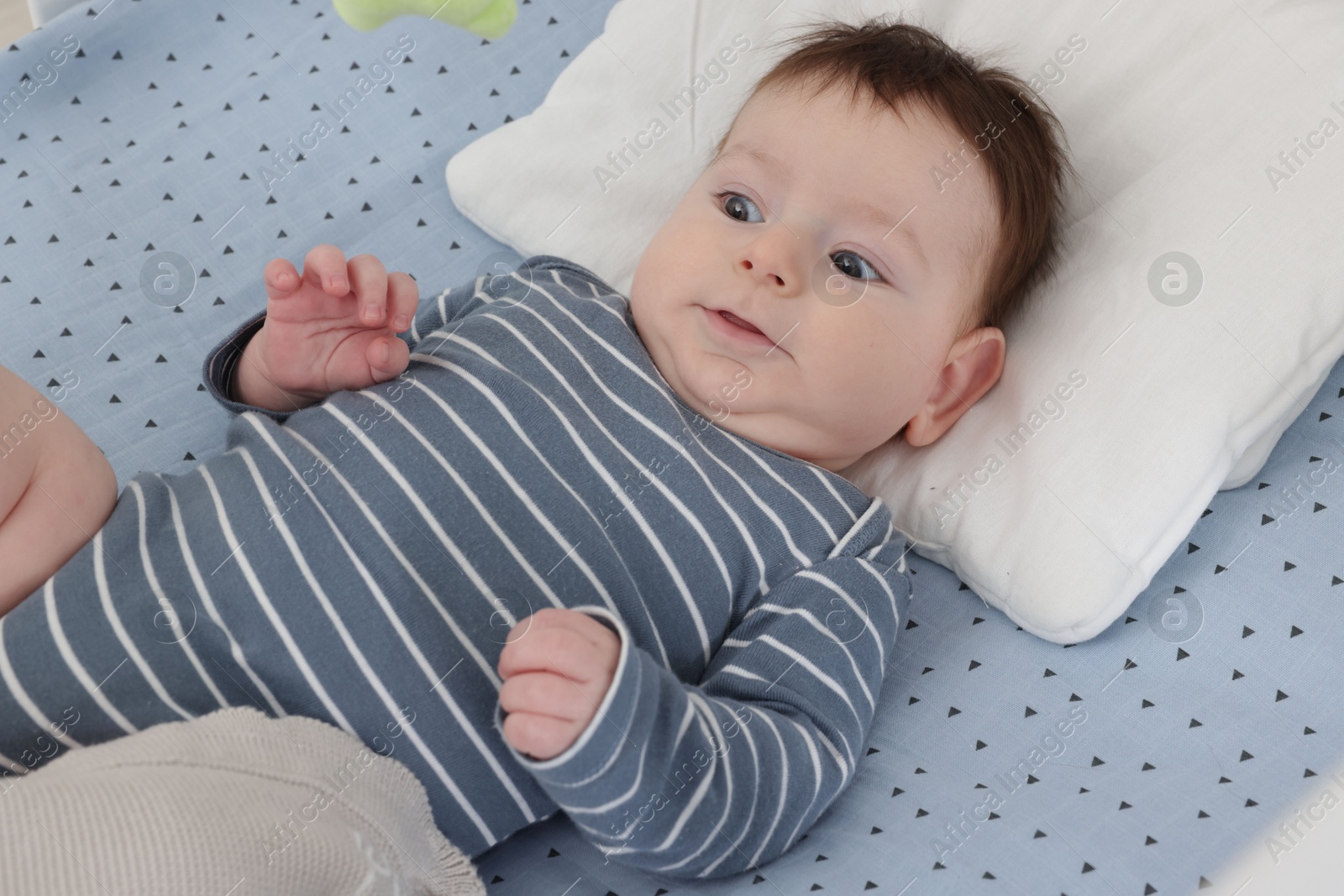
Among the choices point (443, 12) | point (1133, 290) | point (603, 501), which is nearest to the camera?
point (603, 501)

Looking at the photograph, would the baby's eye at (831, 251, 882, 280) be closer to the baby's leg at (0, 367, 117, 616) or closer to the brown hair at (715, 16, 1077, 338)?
the brown hair at (715, 16, 1077, 338)

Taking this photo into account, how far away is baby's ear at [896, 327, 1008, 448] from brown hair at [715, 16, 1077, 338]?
17 millimetres

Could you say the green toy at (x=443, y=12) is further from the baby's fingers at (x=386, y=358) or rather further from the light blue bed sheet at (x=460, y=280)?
the baby's fingers at (x=386, y=358)

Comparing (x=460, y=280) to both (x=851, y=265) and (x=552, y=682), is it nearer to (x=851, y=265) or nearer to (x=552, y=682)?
(x=851, y=265)

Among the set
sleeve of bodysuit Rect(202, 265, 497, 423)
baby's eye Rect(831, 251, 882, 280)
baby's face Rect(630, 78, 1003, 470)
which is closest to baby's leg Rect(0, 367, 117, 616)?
sleeve of bodysuit Rect(202, 265, 497, 423)

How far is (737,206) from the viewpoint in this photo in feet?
3.22

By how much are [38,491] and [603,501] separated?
1.30ft

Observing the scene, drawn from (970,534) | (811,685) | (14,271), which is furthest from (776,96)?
(14,271)

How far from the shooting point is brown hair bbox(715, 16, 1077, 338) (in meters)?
0.97

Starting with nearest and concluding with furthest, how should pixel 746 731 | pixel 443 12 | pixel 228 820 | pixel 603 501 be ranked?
1. pixel 228 820
2. pixel 746 731
3. pixel 603 501
4. pixel 443 12

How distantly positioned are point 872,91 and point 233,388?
624 millimetres

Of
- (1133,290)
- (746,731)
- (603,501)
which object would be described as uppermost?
(1133,290)

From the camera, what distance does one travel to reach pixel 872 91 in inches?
37.9

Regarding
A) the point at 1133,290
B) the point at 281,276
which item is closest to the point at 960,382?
the point at 1133,290
